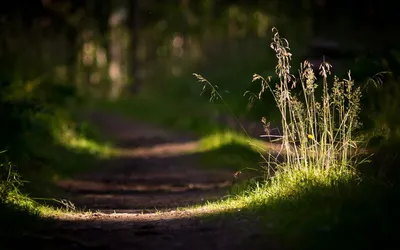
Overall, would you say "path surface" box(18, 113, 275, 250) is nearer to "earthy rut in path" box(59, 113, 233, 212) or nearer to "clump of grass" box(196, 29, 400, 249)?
"earthy rut in path" box(59, 113, 233, 212)

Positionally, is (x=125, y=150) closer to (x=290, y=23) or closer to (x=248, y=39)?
(x=290, y=23)

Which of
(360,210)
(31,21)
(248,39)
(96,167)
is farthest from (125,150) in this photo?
(360,210)

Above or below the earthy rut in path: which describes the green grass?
above

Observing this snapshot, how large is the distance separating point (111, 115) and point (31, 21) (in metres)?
18.0

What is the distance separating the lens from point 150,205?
9.68 m

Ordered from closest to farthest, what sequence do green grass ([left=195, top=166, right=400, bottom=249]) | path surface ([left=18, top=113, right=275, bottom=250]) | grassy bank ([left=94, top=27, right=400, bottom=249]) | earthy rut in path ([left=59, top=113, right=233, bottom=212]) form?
green grass ([left=195, top=166, right=400, bottom=249]), grassy bank ([left=94, top=27, right=400, bottom=249]), path surface ([left=18, top=113, right=275, bottom=250]), earthy rut in path ([left=59, top=113, right=233, bottom=212])

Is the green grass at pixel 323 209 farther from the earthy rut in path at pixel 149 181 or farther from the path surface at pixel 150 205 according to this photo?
the earthy rut in path at pixel 149 181

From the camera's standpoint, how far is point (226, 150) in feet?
48.1

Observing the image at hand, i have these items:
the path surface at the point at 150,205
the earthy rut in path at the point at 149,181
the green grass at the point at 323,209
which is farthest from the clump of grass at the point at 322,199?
the earthy rut in path at the point at 149,181

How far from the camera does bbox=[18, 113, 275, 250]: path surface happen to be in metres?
6.28

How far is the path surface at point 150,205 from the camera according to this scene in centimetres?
628

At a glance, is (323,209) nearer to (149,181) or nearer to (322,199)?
(322,199)

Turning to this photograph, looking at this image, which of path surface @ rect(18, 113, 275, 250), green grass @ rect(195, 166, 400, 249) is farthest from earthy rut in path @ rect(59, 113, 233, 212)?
green grass @ rect(195, 166, 400, 249)

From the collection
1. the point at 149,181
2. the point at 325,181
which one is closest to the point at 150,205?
the point at 149,181
